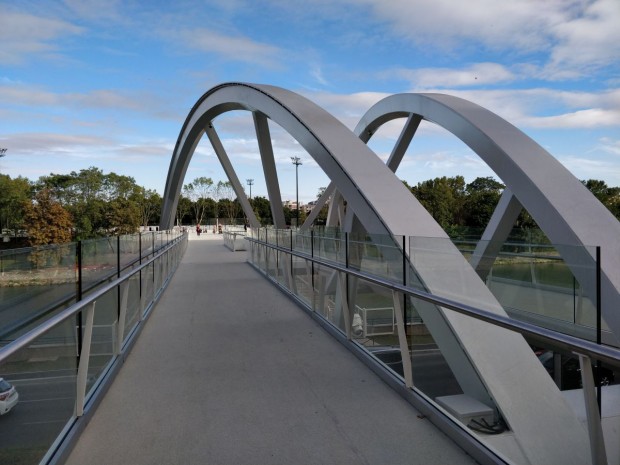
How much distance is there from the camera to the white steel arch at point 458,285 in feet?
8.54

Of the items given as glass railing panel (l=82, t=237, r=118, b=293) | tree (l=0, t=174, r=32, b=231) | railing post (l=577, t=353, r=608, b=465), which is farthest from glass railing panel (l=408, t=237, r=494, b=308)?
tree (l=0, t=174, r=32, b=231)

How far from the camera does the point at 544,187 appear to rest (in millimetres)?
8836

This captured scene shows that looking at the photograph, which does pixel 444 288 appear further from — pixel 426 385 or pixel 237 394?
pixel 237 394

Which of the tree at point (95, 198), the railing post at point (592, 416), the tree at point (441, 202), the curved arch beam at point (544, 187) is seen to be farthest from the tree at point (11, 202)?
the railing post at point (592, 416)

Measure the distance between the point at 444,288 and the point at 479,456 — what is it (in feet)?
6.53

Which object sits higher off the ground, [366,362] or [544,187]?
[544,187]

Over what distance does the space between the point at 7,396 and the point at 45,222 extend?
50246mm

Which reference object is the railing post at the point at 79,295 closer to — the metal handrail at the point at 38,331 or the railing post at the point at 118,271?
the metal handrail at the point at 38,331

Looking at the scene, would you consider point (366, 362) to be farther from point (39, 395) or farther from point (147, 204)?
point (147, 204)

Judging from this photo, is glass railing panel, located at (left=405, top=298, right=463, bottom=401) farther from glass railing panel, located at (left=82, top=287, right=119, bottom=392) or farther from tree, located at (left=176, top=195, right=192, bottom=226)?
tree, located at (left=176, top=195, right=192, bottom=226)

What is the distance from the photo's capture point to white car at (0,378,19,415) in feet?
6.72

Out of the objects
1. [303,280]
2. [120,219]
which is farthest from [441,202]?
[303,280]

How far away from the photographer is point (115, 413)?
3.53 metres

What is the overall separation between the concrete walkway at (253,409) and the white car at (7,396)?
80 centimetres
